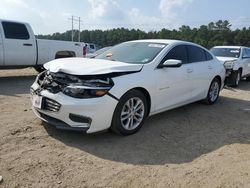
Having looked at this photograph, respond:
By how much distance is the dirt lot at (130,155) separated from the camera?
3.56 meters

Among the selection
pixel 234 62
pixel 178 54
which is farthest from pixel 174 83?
pixel 234 62

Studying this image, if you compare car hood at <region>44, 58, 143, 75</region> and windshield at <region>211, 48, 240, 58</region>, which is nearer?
car hood at <region>44, 58, 143, 75</region>

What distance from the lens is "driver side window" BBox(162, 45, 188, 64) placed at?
5.82 meters

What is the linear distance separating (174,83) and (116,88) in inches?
64.2

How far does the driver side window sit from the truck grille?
7.05ft

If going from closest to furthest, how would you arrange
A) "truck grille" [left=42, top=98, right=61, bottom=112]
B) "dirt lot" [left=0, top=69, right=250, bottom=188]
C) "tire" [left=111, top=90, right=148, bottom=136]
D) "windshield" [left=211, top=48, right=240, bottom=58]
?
1. "dirt lot" [left=0, top=69, right=250, bottom=188]
2. "truck grille" [left=42, top=98, right=61, bottom=112]
3. "tire" [left=111, top=90, right=148, bottom=136]
4. "windshield" [left=211, top=48, right=240, bottom=58]

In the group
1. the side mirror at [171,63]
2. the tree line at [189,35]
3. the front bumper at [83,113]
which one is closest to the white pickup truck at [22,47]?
the front bumper at [83,113]

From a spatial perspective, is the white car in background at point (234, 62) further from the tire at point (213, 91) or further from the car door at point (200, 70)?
the car door at point (200, 70)

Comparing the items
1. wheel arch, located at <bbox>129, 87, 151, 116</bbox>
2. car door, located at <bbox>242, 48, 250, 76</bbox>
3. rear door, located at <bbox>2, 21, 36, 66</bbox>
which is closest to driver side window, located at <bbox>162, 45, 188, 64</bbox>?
wheel arch, located at <bbox>129, 87, 151, 116</bbox>

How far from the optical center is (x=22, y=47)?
10.6m

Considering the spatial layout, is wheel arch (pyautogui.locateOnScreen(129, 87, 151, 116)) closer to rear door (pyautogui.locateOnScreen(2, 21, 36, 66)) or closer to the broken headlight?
the broken headlight

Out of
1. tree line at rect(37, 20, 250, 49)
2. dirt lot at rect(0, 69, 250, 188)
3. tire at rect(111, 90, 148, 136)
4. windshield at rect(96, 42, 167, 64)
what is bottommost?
dirt lot at rect(0, 69, 250, 188)

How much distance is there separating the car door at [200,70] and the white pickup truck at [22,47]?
6213 mm

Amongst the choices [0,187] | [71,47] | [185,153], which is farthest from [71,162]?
[71,47]
